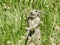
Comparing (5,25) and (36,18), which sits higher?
(36,18)

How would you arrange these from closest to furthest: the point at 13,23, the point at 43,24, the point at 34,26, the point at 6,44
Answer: the point at 34,26 → the point at 6,44 → the point at 13,23 → the point at 43,24

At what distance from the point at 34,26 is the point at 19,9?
97 centimetres

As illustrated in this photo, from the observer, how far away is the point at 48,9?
13.1ft

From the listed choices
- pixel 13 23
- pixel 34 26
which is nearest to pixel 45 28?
pixel 13 23

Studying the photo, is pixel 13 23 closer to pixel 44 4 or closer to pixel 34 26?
pixel 34 26

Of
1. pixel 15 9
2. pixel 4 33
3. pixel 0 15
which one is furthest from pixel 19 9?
pixel 4 33

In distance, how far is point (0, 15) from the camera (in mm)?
3684

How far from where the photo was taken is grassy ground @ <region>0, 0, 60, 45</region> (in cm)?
329

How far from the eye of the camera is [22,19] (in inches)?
144

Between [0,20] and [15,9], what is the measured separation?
0.36 meters

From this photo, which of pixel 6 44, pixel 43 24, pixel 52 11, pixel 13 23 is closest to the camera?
pixel 6 44

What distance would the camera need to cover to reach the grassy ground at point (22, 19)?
3295 millimetres

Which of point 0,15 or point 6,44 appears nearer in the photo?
point 6,44

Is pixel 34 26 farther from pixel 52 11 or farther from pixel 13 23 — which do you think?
pixel 52 11
